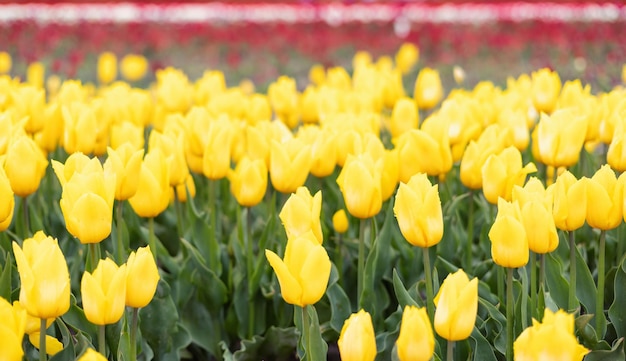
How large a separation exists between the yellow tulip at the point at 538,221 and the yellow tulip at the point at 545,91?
1.34 meters

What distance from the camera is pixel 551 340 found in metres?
1.40

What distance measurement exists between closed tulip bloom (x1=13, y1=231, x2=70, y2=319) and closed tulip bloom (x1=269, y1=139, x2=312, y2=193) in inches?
31.2

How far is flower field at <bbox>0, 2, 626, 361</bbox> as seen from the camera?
157 centimetres

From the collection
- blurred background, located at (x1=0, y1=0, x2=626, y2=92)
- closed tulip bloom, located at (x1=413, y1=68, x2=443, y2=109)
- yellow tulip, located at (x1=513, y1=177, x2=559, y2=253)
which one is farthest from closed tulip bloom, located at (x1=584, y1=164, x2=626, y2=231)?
→ blurred background, located at (x1=0, y1=0, x2=626, y2=92)

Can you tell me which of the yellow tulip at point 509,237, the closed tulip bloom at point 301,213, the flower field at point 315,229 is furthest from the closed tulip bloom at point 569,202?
the closed tulip bloom at point 301,213

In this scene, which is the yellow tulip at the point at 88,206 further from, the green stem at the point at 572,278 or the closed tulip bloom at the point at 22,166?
the green stem at the point at 572,278

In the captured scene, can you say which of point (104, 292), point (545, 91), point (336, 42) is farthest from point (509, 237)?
point (336, 42)

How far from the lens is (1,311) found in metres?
1.44

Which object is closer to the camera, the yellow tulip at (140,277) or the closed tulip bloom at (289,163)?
the yellow tulip at (140,277)

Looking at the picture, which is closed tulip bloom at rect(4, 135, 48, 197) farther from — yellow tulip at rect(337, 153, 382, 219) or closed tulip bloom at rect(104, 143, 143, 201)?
yellow tulip at rect(337, 153, 382, 219)

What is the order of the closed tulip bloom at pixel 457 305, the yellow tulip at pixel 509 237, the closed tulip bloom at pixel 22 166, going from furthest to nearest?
the closed tulip bloom at pixel 22 166
the yellow tulip at pixel 509 237
the closed tulip bloom at pixel 457 305

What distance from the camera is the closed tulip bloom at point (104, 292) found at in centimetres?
151

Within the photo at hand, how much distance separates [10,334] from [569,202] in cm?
110

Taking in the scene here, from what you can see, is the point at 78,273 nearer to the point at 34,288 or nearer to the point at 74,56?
the point at 34,288
